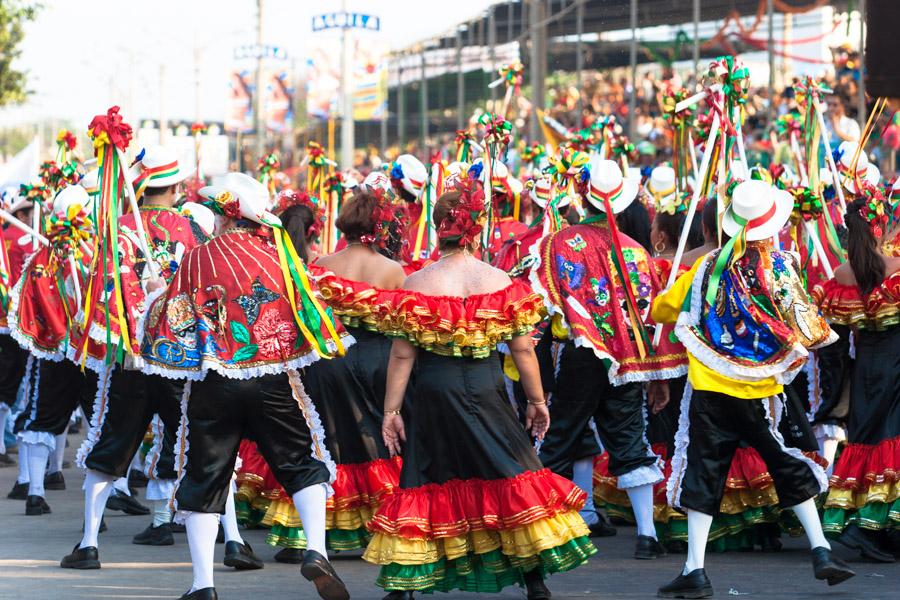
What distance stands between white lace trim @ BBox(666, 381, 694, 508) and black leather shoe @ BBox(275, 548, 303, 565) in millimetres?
2080

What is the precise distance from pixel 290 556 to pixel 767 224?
3077 mm

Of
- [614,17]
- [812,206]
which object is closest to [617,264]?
[812,206]

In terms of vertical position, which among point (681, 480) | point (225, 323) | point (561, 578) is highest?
point (225, 323)

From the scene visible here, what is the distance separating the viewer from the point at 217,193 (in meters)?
7.81

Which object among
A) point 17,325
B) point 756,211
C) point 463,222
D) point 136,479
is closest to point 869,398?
point 756,211

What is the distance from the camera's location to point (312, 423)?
7719 millimetres

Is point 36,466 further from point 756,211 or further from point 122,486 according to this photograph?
point 756,211

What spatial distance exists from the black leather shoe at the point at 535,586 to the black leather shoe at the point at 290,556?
176cm

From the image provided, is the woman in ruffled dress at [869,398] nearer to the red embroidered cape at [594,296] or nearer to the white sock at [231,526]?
the red embroidered cape at [594,296]

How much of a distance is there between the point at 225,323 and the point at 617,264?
8.29 feet

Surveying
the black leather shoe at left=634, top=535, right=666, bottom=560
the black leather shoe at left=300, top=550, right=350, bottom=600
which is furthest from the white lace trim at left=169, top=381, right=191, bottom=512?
the black leather shoe at left=634, top=535, right=666, bottom=560

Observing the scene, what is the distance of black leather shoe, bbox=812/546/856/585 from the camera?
7531 millimetres

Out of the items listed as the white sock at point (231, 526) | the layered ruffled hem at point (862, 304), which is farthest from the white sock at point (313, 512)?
the layered ruffled hem at point (862, 304)

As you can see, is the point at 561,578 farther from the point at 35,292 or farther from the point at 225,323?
the point at 35,292
